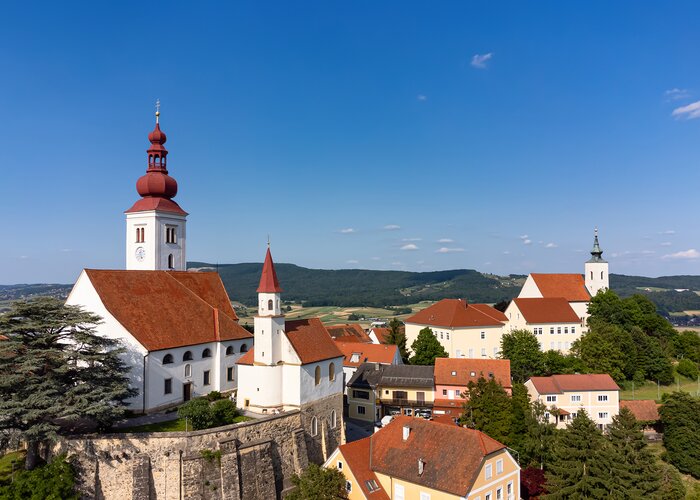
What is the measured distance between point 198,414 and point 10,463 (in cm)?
1176

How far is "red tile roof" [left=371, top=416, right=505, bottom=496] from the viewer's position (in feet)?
100

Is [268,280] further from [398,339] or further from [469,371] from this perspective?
[398,339]

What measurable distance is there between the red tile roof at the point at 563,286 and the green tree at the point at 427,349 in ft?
67.1

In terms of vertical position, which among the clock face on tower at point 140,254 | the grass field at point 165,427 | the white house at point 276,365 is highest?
the clock face on tower at point 140,254

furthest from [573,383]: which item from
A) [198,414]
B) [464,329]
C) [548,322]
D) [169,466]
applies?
[169,466]

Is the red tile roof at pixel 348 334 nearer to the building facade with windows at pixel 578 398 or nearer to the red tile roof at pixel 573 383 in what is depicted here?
the red tile roof at pixel 573 383

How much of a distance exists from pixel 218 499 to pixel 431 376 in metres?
26.8

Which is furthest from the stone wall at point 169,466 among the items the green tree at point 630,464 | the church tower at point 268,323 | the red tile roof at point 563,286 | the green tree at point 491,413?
the red tile roof at point 563,286

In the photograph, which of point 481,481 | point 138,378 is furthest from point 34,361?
point 481,481

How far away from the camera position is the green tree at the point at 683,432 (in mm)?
44812

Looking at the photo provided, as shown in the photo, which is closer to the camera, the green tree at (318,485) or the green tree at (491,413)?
the green tree at (318,485)

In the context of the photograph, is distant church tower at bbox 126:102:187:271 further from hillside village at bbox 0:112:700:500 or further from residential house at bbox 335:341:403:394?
residential house at bbox 335:341:403:394

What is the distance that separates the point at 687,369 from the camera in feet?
213

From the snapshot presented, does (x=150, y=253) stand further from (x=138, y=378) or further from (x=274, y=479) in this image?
(x=274, y=479)
